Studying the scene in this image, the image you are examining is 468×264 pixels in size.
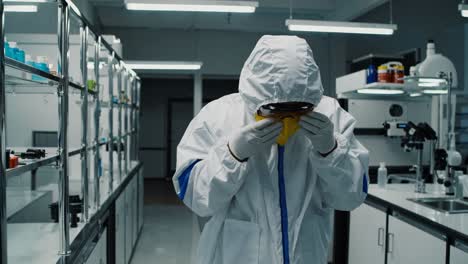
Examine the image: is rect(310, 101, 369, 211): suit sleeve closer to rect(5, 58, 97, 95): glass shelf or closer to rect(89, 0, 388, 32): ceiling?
rect(5, 58, 97, 95): glass shelf

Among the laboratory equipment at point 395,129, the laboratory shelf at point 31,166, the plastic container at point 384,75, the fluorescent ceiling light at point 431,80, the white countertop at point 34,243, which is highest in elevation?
the plastic container at point 384,75

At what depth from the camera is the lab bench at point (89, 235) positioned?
181 centimetres

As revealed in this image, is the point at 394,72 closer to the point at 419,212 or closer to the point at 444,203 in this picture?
the point at 444,203

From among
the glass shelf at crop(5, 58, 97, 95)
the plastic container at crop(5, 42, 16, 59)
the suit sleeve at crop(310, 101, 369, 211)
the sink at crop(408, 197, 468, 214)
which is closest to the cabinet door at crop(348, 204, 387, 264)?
the sink at crop(408, 197, 468, 214)

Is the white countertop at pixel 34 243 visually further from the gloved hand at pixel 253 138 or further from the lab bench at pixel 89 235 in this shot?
the gloved hand at pixel 253 138

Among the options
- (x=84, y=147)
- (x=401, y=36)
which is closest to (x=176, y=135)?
(x=401, y=36)

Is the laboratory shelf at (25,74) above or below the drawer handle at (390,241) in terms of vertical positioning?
above

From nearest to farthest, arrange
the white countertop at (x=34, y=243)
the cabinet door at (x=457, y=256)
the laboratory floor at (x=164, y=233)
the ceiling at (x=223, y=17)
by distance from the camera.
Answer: the white countertop at (x=34, y=243) → the cabinet door at (x=457, y=256) → the laboratory floor at (x=164, y=233) → the ceiling at (x=223, y=17)

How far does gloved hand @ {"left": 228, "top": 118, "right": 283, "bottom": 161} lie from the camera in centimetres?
121

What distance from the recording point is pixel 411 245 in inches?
96.6

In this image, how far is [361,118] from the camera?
373cm

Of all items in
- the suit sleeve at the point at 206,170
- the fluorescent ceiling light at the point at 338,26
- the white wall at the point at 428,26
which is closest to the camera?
the suit sleeve at the point at 206,170

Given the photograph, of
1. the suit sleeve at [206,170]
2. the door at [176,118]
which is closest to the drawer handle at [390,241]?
the suit sleeve at [206,170]

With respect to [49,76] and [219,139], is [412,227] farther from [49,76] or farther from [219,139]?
[49,76]
